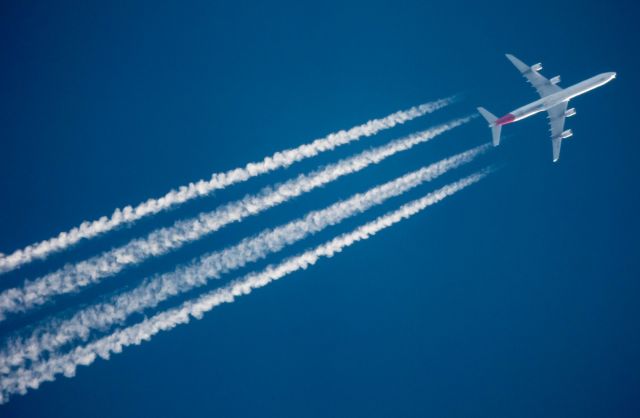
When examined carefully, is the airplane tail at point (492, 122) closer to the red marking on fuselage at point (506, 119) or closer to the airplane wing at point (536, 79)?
the red marking on fuselage at point (506, 119)

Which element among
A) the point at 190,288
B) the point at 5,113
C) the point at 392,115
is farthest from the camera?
the point at 392,115

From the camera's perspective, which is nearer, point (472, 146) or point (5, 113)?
point (5, 113)

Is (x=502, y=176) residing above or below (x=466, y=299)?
above

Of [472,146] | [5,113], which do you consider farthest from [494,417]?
[5,113]

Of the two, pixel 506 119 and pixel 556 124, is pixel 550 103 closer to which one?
pixel 556 124

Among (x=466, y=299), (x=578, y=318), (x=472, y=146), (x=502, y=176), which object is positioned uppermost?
(x=472, y=146)

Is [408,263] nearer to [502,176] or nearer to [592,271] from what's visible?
[502,176]
